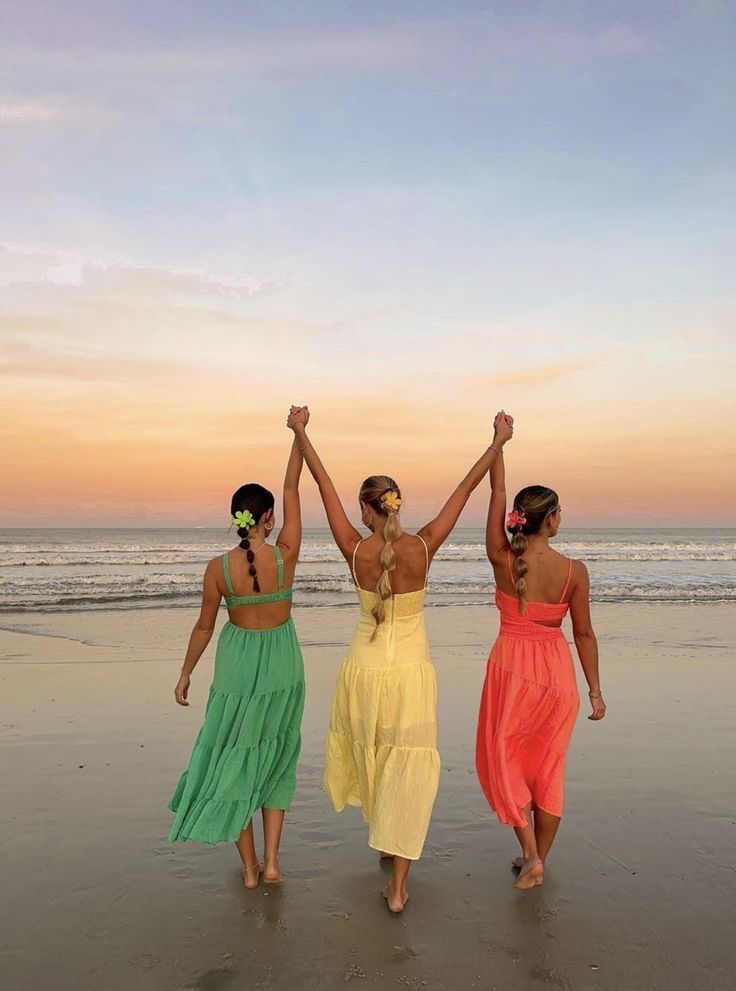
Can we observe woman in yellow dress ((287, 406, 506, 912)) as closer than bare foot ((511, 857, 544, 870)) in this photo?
Yes

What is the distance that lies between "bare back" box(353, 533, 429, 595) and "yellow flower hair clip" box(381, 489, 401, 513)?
0.48ft

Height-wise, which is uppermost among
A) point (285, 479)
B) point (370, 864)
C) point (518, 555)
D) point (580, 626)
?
point (285, 479)

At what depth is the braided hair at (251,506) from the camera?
3914 mm

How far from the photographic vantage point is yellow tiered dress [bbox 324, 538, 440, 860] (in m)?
3.74

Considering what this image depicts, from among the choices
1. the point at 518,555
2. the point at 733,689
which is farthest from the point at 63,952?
the point at 733,689

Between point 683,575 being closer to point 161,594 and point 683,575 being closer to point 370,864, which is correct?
point 161,594

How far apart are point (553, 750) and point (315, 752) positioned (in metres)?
2.45

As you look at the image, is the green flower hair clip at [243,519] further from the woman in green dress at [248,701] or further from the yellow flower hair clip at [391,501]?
the yellow flower hair clip at [391,501]

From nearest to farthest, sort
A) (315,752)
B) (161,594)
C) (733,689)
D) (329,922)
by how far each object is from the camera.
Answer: (329,922)
(315,752)
(733,689)
(161,594)

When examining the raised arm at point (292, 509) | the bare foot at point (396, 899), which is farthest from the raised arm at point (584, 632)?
the raised arm at point (292, 509)

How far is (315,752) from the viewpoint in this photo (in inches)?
234

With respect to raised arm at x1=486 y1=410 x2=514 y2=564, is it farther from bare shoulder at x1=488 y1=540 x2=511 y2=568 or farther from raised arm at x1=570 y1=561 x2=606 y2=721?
raised arm at x1=570 y1=561 x2=606 y2=721

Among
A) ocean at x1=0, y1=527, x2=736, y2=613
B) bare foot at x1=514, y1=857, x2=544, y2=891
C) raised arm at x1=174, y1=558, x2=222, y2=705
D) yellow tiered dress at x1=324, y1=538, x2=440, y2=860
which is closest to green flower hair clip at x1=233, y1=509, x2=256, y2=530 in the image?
raised arm at x1=174, y1=558, x2=222, y2=705

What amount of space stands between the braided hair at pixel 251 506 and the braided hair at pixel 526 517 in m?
1.24
